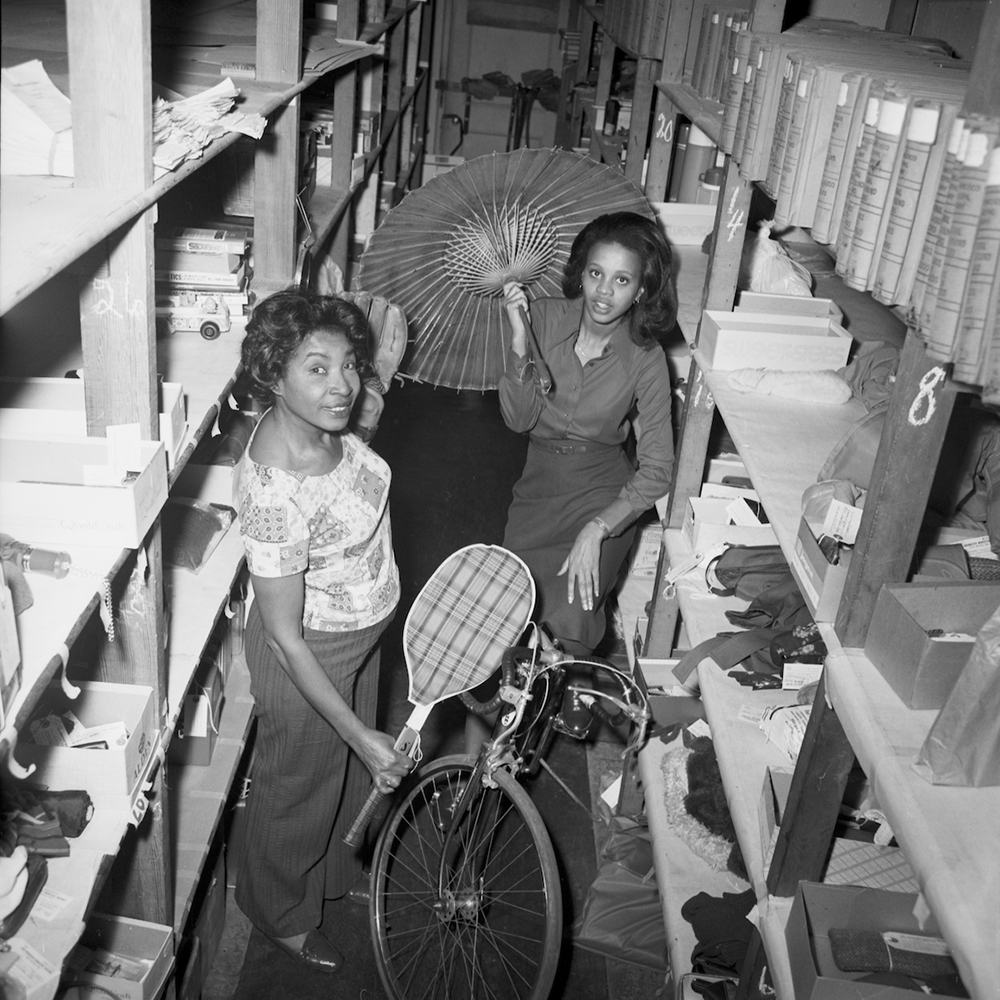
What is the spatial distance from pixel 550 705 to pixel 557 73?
9.95m

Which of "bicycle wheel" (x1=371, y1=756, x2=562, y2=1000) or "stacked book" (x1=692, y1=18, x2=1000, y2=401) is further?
"bicycle wheel" (x1=371, y1=756, x2=562, y2=1000)

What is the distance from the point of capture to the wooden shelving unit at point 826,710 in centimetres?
130

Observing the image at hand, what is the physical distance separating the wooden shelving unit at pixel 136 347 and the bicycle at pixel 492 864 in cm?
58

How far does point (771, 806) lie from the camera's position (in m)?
1.95

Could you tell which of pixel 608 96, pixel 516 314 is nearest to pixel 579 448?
pixel 516 314

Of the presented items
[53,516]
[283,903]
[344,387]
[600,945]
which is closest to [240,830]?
[283,903]

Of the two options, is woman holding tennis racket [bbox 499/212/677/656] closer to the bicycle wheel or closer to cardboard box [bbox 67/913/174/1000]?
the bicycle wheel

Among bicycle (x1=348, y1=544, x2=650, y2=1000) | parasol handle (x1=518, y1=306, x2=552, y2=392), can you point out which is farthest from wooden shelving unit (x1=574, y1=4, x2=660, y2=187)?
bicycle (x1=348, y1=544, x2=650, y2=1000)

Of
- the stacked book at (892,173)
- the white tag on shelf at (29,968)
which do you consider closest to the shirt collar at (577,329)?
the stacked book at (892,173)

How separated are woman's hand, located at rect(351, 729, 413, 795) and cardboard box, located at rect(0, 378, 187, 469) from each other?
0.80 meters

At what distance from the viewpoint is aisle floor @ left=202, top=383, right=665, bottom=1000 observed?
9.21ft

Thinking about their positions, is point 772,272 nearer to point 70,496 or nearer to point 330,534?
point 330,534

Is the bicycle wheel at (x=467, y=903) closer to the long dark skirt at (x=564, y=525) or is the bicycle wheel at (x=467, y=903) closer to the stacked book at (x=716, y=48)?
the long dark skirt at (x=564, y=525)

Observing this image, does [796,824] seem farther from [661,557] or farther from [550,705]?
[661,557]
